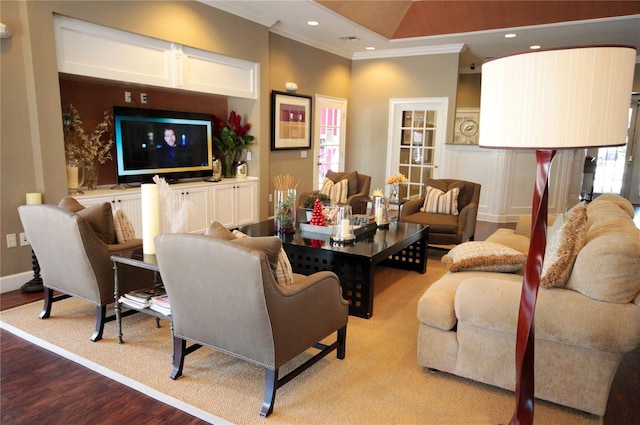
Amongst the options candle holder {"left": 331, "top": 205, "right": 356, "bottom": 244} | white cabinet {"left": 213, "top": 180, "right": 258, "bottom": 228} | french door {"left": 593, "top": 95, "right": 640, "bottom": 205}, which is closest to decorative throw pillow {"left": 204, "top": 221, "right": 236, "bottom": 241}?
candle holder {"left": 331, "top": 205, "right": 356, "bottom": 244}

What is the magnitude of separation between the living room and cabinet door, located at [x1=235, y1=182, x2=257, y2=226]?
0.50ft

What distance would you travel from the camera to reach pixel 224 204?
5680 mm

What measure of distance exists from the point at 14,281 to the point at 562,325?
4058 millimetres

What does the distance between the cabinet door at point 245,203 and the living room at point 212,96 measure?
0.15 meters

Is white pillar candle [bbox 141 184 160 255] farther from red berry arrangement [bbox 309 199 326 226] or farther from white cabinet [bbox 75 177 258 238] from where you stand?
white cabinet [bbox 75 177 258 238]

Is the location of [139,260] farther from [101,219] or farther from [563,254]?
[563,254]

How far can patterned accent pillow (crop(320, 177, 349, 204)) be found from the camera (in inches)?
229

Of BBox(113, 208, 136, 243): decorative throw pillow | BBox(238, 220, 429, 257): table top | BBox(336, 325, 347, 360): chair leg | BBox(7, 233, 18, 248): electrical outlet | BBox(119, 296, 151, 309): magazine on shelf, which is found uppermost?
BBox(113, 208, 136, 243): decorative throw pillow

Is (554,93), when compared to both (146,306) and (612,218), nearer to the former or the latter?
(612,218)

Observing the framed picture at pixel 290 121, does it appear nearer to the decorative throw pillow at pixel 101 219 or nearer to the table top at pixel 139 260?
the decorative throw pillow at pixel 101 219

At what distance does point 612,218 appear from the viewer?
2541mm

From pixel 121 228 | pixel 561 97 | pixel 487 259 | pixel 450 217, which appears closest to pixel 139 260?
pixel 121 228

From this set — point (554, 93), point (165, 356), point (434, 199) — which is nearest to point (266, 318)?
point (165, 356)

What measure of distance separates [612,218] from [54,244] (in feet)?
11.3
